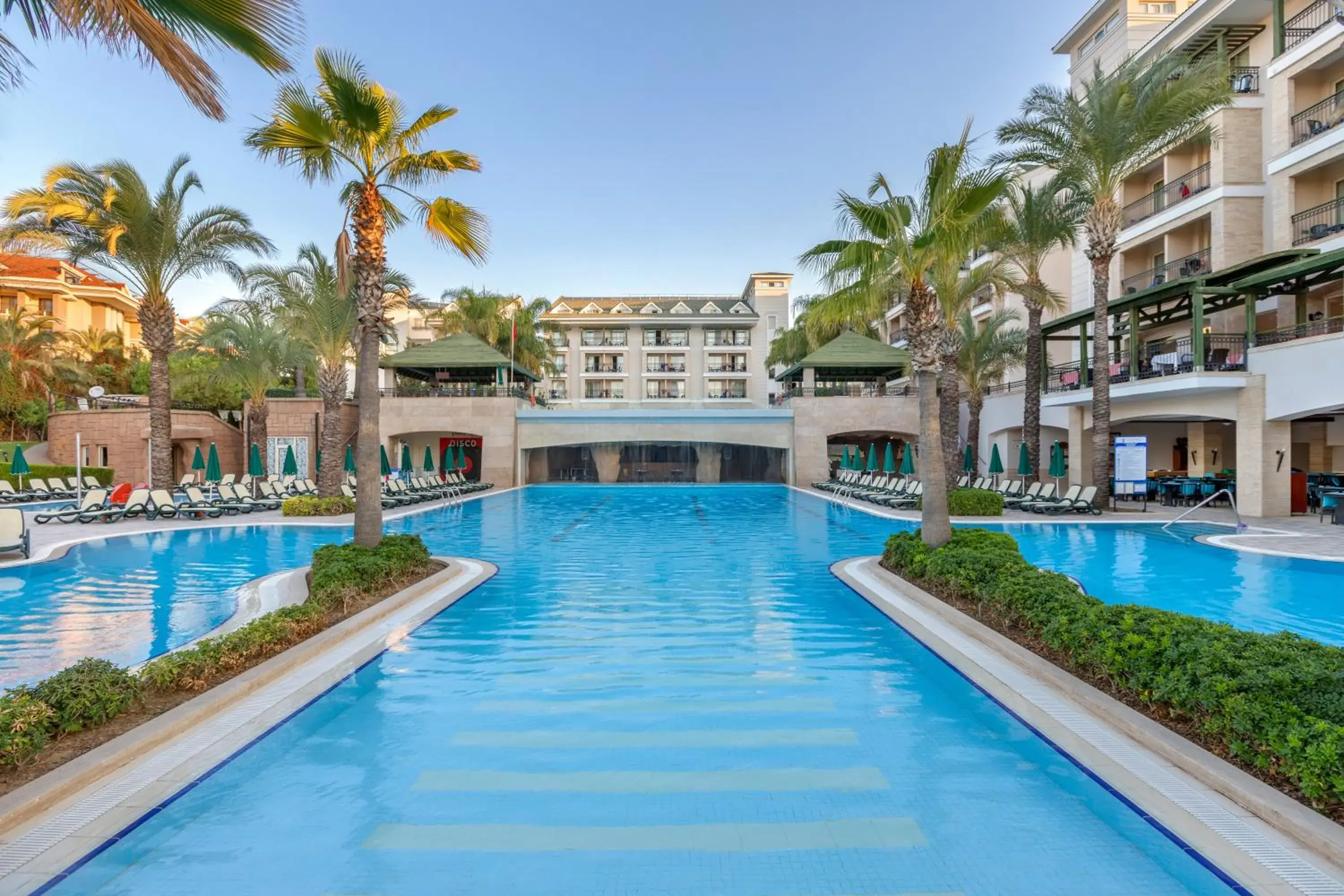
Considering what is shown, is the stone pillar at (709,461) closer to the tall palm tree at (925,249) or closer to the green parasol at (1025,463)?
the green parasol at (1025,463)

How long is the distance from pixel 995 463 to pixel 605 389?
32973mm

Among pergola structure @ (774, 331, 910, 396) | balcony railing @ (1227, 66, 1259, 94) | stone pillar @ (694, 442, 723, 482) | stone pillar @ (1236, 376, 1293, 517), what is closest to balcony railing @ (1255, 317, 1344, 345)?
stone pillar @ (1236, 376, 1293, 517)

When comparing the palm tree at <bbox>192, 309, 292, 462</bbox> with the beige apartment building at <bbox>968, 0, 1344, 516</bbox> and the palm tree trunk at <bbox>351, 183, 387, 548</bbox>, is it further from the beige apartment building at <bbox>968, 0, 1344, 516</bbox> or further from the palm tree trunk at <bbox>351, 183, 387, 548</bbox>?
the beige apartment building at <bbox>968, 0, 1344, 516</bbox>

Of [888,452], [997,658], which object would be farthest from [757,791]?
[888,452]

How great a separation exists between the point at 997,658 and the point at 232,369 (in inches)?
1166

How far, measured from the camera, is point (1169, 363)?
19516mm

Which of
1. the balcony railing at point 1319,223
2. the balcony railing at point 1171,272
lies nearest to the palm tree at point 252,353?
the balcony railing at point 1171,272

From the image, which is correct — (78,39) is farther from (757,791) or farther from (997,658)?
(997,658)

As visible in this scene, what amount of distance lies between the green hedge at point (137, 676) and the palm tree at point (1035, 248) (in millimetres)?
19546

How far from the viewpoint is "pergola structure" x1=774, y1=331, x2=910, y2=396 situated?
30812mm

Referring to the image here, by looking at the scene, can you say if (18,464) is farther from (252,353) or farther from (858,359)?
(858,359)

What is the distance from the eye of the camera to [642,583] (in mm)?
10516

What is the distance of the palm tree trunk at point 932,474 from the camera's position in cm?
1047

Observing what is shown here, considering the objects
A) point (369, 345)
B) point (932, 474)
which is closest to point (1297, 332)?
point (932, 474)
